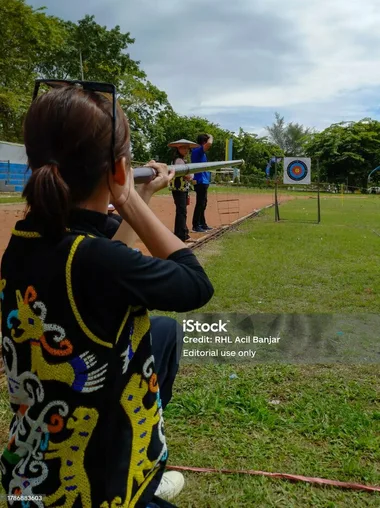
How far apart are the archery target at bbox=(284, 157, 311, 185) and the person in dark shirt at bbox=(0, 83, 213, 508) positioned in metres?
12.5

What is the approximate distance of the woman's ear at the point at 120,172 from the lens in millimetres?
1172

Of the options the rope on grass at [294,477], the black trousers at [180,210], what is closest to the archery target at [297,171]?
the black trousers at [180,210]

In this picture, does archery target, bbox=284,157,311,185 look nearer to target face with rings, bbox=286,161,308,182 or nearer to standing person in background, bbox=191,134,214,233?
target face with rings, bbox=286,161,308,182

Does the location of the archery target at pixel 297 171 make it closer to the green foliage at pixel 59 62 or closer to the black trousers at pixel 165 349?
the green foliage at pixel 59 62

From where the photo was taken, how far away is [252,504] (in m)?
1.82

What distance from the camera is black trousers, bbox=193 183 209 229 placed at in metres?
8.59

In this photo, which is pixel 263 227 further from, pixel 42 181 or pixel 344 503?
pixel 42 181

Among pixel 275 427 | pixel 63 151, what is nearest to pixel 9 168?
pixel 275 427

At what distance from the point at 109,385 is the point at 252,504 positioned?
101 cm

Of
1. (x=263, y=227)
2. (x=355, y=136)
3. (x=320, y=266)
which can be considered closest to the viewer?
(x=320, y=266)

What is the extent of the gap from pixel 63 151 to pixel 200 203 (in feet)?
25.6

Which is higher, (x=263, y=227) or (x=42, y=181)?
(x=42, y=181)

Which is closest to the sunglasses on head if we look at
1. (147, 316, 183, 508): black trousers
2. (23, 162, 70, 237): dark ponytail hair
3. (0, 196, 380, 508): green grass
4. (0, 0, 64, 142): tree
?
(23, 162, 70, 237): dark ponytail hair

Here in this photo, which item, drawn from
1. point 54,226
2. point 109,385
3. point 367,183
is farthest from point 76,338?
point 367,183
